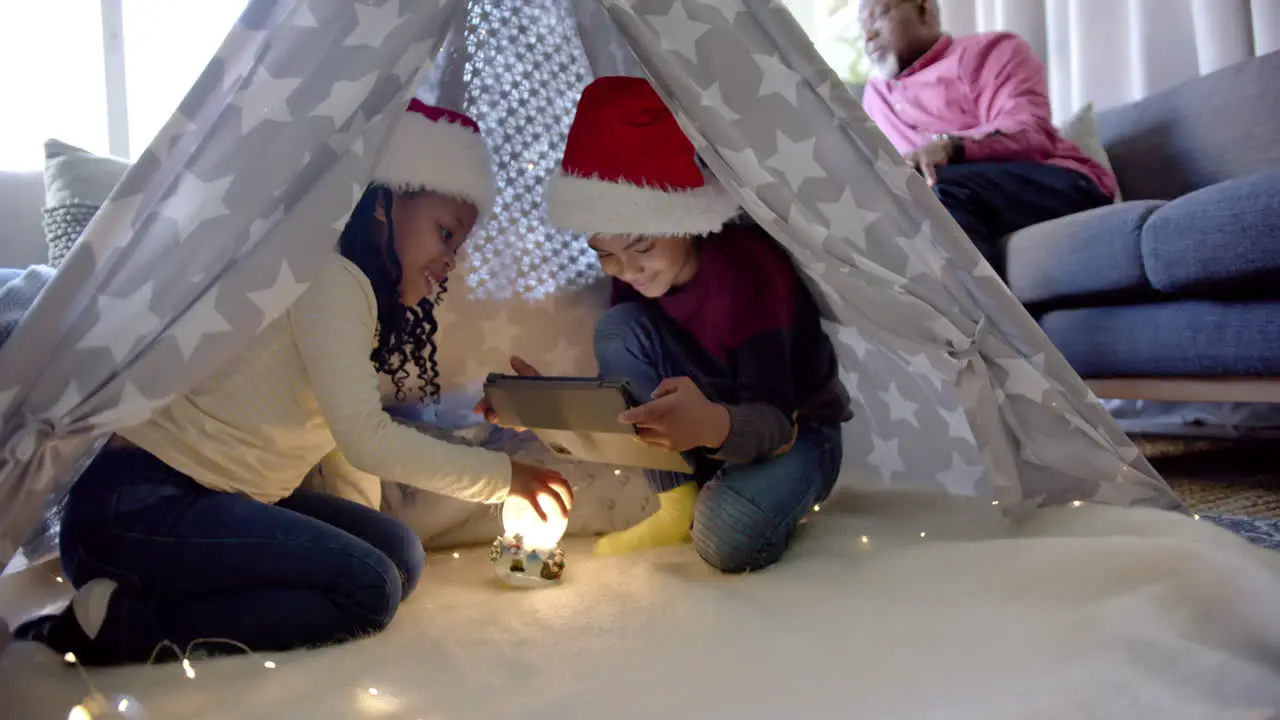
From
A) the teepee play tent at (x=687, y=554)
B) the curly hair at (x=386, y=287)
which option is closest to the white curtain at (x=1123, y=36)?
the teepee play tent at (x=687, y=554)

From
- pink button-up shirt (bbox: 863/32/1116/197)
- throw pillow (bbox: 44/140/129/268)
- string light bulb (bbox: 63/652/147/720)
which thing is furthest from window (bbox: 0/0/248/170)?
string light bulb (bbox: 63/652/147/720)

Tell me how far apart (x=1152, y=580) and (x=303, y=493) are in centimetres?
91

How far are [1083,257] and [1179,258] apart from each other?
0.22m

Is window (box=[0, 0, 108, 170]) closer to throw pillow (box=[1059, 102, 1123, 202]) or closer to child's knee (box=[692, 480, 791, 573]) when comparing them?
child's knee (box=[692, 480, 791, 573])

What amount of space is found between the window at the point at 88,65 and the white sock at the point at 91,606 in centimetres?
177

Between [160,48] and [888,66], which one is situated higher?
[160,48]

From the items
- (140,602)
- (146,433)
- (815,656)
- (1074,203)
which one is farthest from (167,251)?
(1074,203)

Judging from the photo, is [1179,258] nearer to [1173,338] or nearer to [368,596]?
[1173,338]

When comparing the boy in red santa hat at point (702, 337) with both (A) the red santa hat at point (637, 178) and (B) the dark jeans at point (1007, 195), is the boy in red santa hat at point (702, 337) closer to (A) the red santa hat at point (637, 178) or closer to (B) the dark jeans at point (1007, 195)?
(A) the red santa hat at point (637, 178)

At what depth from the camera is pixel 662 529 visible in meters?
1.12

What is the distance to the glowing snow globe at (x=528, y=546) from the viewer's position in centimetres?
94

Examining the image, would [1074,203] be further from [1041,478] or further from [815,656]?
[815,656]

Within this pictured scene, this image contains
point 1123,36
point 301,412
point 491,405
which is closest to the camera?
point 301,412

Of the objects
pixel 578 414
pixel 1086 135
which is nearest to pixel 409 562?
pixel 578 414
